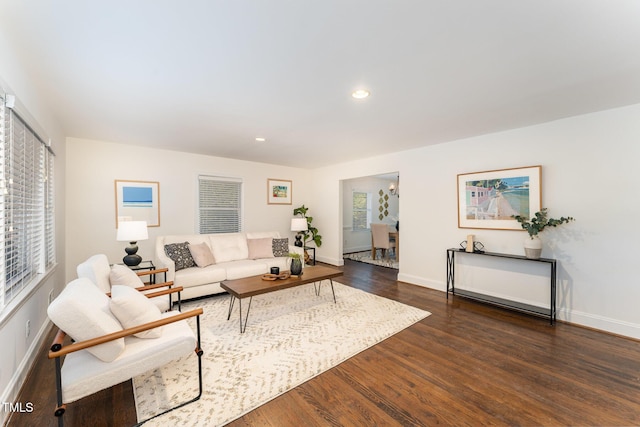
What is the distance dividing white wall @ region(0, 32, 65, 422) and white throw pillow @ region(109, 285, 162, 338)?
2.13 feet

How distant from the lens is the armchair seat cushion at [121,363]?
4.72 feet

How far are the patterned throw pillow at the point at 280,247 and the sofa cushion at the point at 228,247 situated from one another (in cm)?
50

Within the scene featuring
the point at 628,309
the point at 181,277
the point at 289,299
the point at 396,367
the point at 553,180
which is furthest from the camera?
the point at 289,299

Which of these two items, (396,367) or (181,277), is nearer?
(396,367)

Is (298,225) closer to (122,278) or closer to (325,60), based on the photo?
(122,278)

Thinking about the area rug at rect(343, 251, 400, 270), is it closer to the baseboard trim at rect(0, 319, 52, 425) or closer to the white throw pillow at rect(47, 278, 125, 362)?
the white throw pillow at rect(47, 278, 125, 362)

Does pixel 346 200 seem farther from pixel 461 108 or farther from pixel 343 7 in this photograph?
pixel 343 7

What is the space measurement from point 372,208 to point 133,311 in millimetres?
7381

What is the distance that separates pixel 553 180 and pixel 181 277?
5004mm

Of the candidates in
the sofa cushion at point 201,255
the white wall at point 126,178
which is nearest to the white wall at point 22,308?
the white wall at point 126,178

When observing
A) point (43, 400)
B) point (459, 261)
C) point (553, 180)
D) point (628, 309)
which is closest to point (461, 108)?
point (553, 180)

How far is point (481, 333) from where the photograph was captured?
2.81 meters

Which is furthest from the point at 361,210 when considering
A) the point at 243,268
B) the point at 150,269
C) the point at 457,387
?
the point at 457,387

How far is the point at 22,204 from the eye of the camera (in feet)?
7.01
